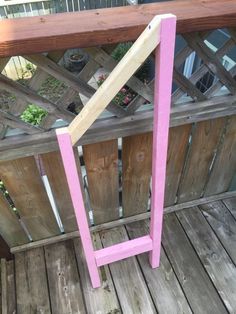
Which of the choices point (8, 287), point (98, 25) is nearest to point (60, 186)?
point (8, 287)

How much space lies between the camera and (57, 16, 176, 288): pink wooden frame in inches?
29.5

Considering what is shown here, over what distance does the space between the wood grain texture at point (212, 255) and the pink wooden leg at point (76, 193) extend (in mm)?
602

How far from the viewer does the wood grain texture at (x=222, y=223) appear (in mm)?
1555

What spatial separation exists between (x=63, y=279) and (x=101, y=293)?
0.22m

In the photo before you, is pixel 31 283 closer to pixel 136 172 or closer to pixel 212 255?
pixel 136 172

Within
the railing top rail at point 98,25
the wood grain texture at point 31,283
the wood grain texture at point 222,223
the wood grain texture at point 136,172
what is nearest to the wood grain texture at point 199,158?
the wood grain texture at point 222,223

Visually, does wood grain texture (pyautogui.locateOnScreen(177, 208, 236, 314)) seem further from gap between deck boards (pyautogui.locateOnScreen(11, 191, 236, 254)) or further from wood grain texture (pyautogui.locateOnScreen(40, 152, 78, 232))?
wood grain texture (pyautogui.locateOnScreen(40, 152, 78, 232))

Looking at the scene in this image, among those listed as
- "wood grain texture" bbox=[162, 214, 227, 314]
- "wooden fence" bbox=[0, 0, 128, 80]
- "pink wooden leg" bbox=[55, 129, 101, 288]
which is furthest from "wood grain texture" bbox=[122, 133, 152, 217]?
"wooden fence" bbox=[0, 0, 128, 80]

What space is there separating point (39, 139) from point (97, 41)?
0.43 m

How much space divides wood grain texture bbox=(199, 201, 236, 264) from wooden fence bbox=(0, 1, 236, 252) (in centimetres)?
7

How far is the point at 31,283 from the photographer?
1427 mm

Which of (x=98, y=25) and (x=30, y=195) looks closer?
(x=98, y=25)

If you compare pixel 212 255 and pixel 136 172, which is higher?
pixel 136 172

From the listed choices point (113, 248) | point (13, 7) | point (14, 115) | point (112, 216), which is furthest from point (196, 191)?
point (13, 7)
